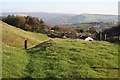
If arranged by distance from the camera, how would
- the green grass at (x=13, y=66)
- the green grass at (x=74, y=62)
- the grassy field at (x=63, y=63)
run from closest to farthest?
the green grass at (x=13, y=66)
the grassy field at (x=63, y=63)
the green grass at (x=74, y=62)

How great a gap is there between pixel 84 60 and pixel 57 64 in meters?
2.55

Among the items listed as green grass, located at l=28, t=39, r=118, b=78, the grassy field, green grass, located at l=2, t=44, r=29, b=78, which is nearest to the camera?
green grass, located at l=2, t=44, r=29, b=78

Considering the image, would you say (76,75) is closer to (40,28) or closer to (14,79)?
(14,79)

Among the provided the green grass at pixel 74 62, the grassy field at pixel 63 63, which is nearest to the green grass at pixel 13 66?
the grassy field at pixel 63 63

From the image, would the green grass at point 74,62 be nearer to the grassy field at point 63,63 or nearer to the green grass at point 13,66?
the grassy field at point 63,63

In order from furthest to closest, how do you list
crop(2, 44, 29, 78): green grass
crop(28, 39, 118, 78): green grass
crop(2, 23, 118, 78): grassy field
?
crop(28, 39, 118, 78): green grass, crop(2, 23, 118, 78): grassy field, crop(2, 44, 29, 78): green grass

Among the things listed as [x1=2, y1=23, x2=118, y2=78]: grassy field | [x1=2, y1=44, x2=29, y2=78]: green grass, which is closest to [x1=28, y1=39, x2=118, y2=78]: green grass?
[x1=2, y1=23, x2=118, y2=78]: grassy field

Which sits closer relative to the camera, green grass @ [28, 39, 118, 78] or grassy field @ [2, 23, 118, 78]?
grassy field @ [2, 23, 118, 78]

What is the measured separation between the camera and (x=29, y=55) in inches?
910

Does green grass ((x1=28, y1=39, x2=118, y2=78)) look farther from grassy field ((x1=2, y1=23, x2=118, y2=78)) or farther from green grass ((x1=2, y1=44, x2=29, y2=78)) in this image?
green grass ((x1=2, y1=44, x2=29, y2=78))

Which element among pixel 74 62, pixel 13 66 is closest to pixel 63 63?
pixel 74 62

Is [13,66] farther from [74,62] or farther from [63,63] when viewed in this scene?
[74,62]

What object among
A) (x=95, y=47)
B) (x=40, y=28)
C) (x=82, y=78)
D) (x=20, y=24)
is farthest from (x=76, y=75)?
(x=40, y=28)

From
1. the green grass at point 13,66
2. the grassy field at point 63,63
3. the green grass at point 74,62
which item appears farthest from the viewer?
the green grass at point 74,62
